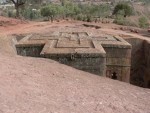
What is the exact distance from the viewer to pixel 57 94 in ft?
19.4

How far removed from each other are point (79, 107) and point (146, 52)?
10536 mm

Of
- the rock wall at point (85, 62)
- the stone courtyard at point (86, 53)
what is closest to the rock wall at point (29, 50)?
the stone courtyard at point (86, 53)

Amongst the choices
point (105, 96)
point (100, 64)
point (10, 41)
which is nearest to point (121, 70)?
point (100, 64)

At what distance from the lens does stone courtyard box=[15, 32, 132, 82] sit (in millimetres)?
9992

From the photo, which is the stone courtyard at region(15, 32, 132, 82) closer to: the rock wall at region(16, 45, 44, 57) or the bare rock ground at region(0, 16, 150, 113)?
Answer: the rock wall at region(16, 45, 44, 57)

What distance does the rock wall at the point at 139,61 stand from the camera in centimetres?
1498

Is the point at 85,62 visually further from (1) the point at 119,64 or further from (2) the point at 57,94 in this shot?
(2) the point at 57,94

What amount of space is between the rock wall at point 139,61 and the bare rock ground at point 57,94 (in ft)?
25.8

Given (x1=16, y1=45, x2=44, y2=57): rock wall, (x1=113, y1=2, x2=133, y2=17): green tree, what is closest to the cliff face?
(x1=16, y1=45, x2=44, y2=57): rock wall

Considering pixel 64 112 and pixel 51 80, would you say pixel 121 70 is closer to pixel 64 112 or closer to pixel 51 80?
pixel 51 80

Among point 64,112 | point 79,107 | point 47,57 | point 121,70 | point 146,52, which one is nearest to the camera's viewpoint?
point 64,112

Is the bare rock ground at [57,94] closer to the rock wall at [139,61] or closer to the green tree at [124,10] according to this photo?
the rock wall at [139,61]

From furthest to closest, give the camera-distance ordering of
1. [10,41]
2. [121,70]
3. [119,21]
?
[119,21] < [10,41] < [121,70]

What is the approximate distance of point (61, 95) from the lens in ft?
19.3
